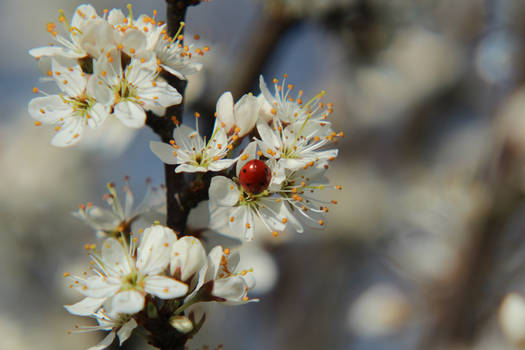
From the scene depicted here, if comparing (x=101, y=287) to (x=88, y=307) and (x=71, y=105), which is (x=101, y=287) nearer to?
(x=88, y=307)

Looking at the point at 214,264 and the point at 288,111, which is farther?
the point at 288,111

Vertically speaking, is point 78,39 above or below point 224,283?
above

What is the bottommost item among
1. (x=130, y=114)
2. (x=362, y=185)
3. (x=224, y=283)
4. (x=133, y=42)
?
(x=362, y=185)

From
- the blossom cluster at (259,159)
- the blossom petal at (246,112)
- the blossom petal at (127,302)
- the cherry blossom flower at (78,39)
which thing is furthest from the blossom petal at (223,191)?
the cherry blossom flower at (78,39)

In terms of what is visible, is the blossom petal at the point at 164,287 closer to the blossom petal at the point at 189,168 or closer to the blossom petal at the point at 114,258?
the blossom petal at the point at 114,258

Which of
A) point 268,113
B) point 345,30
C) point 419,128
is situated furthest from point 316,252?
point 268,113

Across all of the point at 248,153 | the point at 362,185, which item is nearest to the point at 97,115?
the point at 248,153

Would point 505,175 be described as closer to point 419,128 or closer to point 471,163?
point 471,163

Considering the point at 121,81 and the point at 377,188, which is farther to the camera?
the point at 377,188
